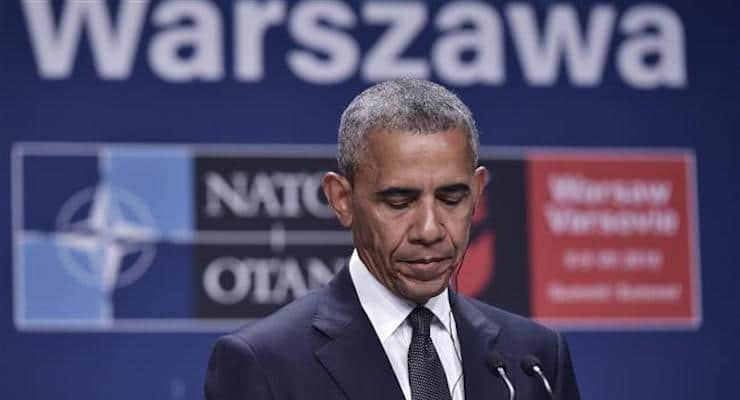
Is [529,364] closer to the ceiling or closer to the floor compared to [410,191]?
closer to the floor

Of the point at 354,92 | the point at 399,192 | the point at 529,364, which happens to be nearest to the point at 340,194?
the point at 399,192

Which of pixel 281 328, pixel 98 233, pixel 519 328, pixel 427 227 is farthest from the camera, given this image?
pixel 98 233

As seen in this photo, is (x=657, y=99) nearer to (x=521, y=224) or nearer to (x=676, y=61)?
(x=676, y=61)

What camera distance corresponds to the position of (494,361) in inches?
74.9

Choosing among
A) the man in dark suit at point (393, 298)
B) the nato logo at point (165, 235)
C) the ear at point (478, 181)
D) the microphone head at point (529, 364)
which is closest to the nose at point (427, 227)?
the man in dark suit at point (393, 298)

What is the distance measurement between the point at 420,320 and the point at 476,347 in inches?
3.6

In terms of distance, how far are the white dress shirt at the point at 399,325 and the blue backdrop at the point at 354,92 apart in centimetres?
201

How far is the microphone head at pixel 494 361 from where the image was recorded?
1899 mm

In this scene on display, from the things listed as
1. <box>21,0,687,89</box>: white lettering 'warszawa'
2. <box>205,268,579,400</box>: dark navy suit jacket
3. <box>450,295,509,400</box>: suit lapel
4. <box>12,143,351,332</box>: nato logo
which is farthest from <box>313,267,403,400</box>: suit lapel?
<box>21,0,687,89</box>: white lettering 'warszawa'

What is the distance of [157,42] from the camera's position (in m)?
3.98

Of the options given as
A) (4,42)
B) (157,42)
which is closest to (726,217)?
(157,42)

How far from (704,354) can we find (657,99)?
2.62 feet

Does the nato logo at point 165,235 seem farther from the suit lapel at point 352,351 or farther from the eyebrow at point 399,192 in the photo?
the eyebrow at point 399,192

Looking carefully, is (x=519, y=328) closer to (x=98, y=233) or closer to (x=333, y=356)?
(x=333, y=356)
